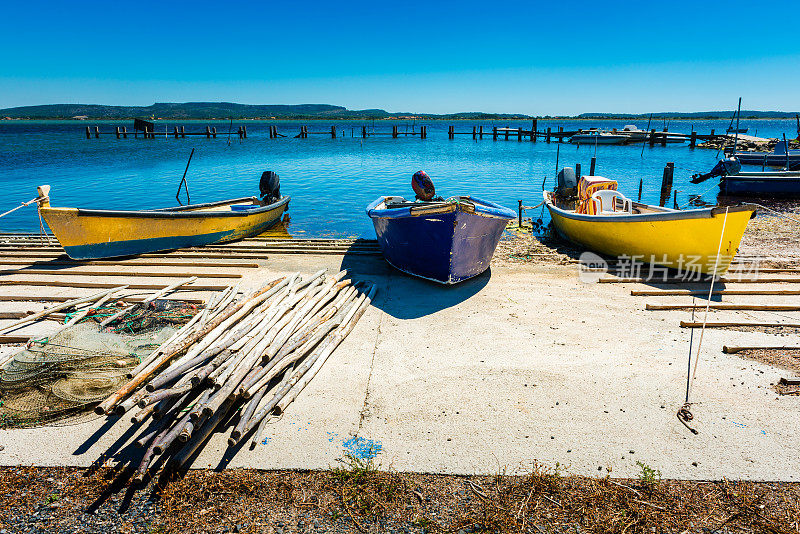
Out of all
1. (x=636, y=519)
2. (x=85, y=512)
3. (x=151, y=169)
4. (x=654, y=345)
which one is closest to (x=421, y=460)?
(x=636, y=519)

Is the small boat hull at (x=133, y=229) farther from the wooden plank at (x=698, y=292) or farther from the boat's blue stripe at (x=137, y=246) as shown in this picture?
the wooden plank at (x=698, y=292)

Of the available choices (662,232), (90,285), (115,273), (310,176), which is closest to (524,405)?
(662,232)

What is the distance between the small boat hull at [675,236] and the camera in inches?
364

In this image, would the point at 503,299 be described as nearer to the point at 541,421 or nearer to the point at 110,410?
the point at 541,421

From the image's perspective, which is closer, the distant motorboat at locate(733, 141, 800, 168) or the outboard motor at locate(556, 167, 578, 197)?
the outboard motor at locate(556, 167, 578, 197)

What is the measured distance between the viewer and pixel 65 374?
5.61 m

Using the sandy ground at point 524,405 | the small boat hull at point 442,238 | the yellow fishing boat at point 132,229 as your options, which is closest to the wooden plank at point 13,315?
the yellow fishing boat at point 132,229

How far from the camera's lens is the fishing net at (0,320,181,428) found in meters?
5.23

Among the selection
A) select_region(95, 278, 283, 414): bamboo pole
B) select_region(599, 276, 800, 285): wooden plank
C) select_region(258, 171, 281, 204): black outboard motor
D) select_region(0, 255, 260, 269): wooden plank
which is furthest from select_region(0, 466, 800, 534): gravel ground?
select_region(258, 171, 281, 204): black outboard motor

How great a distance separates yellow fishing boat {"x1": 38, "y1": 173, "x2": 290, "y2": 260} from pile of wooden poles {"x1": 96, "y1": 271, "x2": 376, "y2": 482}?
5601 mm

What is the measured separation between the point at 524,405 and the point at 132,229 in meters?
10.6

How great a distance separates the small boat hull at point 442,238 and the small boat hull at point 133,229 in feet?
18.4

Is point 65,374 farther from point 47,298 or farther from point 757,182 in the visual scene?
point 757,182

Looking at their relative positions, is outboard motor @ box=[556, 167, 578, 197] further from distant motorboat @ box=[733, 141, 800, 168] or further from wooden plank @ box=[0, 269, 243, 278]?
distant motorboat @ box=[733, 141, 800, 168]
